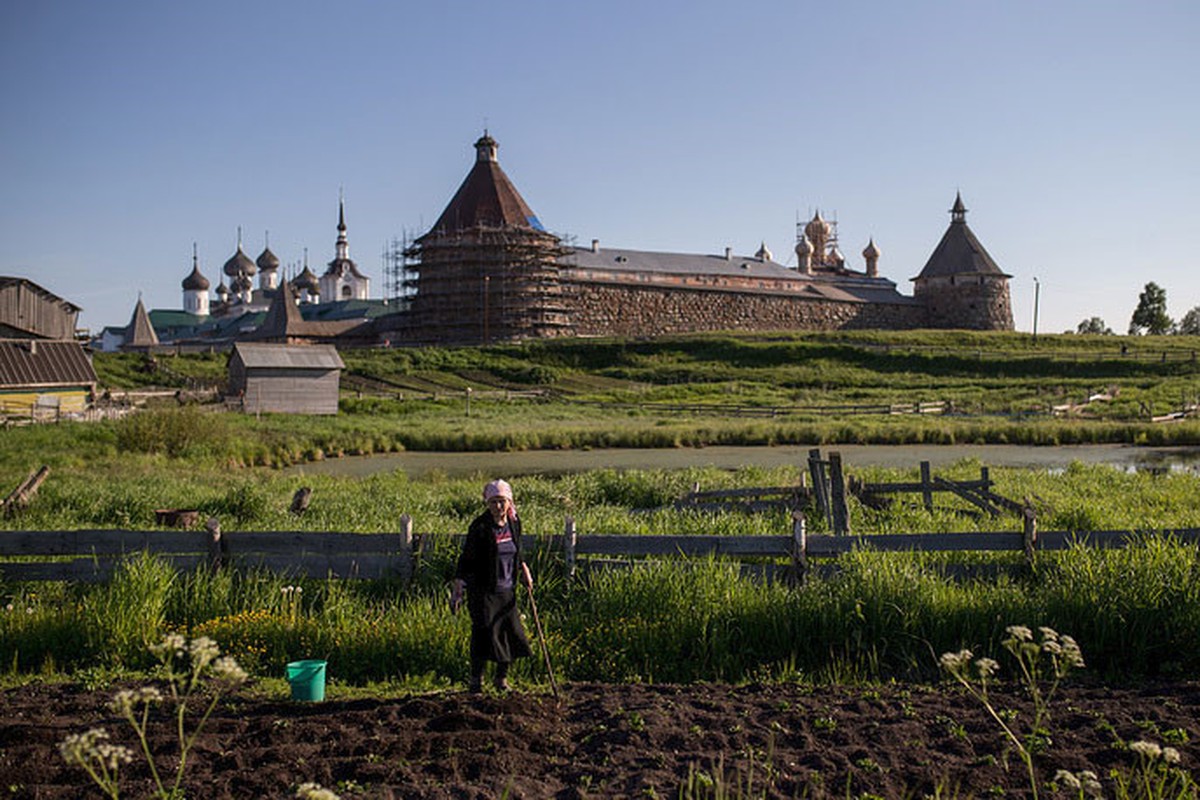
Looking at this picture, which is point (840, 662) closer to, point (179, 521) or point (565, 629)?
point (565, 629)

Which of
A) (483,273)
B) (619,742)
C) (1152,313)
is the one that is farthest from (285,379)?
(1152,313)

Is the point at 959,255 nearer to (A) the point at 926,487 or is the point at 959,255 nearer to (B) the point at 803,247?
(B) the point at 803,247

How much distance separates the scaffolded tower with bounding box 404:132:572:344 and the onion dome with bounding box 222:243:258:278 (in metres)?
61.2

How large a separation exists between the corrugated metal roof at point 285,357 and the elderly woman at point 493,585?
119 ft

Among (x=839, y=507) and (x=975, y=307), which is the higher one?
(x=975, y=307)

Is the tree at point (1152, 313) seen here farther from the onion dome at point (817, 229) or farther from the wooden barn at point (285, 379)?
the wooden barn at point (285, 379)

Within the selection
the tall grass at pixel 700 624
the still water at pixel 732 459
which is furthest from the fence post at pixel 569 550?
the still water at pixel 732 459

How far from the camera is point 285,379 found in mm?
41625

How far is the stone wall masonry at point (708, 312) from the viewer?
76625mm

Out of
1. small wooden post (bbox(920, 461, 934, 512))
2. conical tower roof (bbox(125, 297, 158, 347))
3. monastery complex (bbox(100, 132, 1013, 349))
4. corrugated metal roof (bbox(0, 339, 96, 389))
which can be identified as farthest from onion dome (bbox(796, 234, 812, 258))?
small wooden post (bbox(920, 461, 934, 512))

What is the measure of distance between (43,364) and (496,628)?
3840 centimetres

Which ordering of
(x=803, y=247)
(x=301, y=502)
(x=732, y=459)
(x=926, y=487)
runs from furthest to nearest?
(x=803, y=247), (x=732, y=459), (x=926, y=487), (x=301, y=502)

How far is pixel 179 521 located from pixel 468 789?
9208mm

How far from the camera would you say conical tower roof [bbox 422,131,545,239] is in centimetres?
7150
